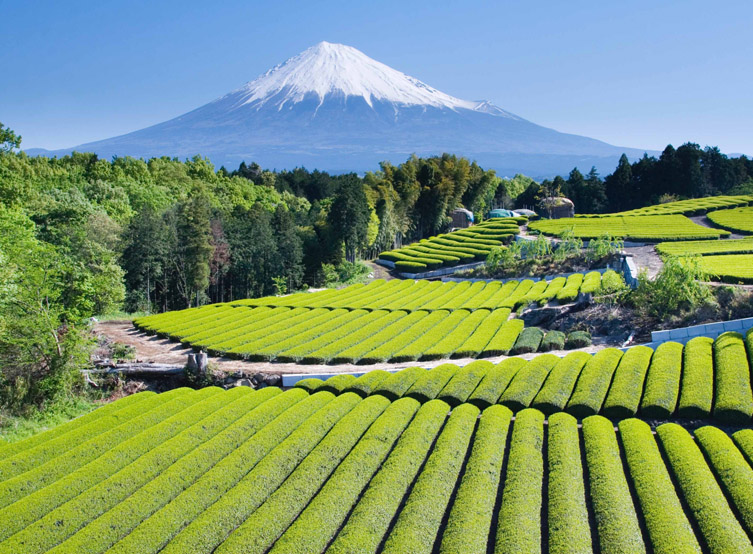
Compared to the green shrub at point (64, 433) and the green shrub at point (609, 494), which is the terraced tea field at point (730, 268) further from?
the green shrub at point (64, 433)

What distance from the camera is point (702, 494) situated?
44.0 ft

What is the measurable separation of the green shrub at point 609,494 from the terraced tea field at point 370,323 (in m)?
10.4

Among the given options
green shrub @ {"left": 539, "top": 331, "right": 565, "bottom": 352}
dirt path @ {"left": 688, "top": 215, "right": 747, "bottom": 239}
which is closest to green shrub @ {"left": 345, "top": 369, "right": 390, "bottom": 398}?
green shrub @ {"left": 539, "top": 331, "right": 565, "bottom": 352}

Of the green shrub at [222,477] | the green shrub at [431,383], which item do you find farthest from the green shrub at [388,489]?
the green shrub at [222,477]

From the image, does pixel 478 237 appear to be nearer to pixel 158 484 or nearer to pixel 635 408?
pixel 635 408

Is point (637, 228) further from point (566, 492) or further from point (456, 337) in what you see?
point (566, 492)

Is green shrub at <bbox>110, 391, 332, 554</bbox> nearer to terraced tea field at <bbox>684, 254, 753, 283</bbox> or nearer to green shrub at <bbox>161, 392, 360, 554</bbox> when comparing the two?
green shrub at <bbox>161, 392, 360, 554</bbox>

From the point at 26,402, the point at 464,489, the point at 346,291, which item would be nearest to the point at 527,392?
the point at 464,489

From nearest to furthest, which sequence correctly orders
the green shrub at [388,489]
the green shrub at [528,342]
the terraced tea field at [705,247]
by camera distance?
the green shrub at [388,489], the green shrub at [528,342], the terraced tea field at [705,247]

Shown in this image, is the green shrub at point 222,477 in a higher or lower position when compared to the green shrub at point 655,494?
lower

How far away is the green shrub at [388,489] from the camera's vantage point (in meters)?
12.5

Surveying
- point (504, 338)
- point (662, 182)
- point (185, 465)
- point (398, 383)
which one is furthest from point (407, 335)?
point (662, 182)

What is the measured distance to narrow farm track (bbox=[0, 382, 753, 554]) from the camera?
12.5 meters

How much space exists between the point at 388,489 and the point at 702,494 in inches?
313
